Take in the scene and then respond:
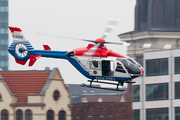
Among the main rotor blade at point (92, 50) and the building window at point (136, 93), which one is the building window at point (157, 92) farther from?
the main rotor blade at point (92, 50)

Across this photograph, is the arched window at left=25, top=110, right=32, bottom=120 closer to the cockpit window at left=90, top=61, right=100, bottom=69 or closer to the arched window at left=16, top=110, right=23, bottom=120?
the arched window at left=16, top=110, right=23, bottom=120

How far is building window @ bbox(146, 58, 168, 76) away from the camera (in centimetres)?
7519

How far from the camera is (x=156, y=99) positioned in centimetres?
7562

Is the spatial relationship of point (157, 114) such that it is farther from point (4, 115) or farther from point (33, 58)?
point (33, 58)

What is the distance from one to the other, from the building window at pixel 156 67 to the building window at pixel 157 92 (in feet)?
5.05

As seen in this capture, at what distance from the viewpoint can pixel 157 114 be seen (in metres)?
75.8

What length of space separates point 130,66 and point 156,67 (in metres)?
28.5

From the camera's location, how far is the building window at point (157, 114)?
74875 millimetres

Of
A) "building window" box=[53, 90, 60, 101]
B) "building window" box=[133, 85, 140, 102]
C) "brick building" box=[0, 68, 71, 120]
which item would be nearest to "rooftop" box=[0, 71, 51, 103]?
"brick building" box=[0, 68, 71, 120]

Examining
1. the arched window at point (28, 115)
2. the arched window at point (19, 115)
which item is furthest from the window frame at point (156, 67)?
the arched window at point (19, 115)

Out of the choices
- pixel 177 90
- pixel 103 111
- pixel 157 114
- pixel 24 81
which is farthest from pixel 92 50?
pixel 103 111

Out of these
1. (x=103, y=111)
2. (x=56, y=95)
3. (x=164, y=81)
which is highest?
(x=164, y=81)

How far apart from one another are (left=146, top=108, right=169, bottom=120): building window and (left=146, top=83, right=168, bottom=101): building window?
4.70 ft

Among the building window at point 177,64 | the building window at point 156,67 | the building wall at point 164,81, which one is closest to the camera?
the building window at point 177,64
